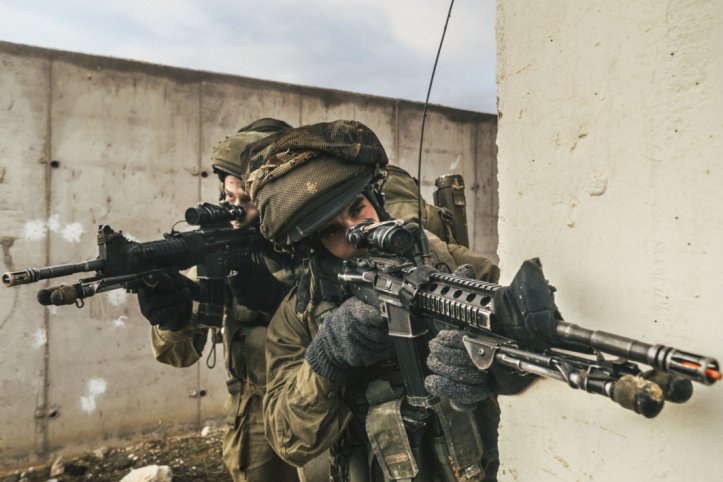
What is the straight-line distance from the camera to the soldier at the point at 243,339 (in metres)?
2.81

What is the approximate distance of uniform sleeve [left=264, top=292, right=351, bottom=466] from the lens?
6.35 feet

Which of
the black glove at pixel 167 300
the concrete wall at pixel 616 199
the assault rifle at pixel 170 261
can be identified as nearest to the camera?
the concrete wall at pixel 616 199

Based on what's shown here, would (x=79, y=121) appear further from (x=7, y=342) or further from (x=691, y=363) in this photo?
(x=691, y=363)

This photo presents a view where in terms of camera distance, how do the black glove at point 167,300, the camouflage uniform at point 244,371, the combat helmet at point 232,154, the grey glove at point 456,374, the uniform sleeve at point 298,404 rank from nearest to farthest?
1. the grey glove at point 456,374
2. the uniform sleeve at point 298,404
3. the black glove at point 167,300
4. the camouflage uniform at point 244,371
5. the combat helmet at point 232,154

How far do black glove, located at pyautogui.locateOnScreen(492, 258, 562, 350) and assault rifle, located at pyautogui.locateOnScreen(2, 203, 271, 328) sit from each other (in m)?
1.91

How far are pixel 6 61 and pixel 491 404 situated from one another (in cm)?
457

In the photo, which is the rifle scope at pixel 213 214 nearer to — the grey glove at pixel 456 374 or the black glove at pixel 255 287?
the black glove at pixel 255 287

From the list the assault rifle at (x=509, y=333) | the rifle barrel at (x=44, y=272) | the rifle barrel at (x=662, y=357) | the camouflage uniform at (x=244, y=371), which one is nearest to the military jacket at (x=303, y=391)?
the assault rifle at (x=509, y=333)

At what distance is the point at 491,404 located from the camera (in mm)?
1979

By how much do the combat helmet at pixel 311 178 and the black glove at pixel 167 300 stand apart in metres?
0.71

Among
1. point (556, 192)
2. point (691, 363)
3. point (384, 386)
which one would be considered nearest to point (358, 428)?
point (384, 386)

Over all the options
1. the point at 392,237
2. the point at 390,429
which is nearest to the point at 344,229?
the point at 392,237

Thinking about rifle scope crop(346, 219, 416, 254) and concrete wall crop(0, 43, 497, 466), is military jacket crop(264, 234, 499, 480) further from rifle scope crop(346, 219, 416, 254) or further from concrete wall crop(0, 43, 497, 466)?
concrete wall crop(0, 43, 497, 466)

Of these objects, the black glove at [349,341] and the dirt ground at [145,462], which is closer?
the black glove at [349,341]
